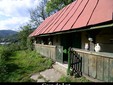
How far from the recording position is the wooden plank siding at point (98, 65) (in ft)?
24.3

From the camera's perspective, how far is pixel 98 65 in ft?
26.8

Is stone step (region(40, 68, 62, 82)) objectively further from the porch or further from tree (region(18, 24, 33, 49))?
tree (region(18, 24, 33, 49))

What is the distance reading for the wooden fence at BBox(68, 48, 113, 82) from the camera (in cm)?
740

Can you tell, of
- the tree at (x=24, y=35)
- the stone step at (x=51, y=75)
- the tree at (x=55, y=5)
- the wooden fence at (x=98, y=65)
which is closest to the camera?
the wooden fence at (x=98, y=65)

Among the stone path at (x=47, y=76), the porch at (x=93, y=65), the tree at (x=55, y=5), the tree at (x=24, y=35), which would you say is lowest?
the stone path at (x=47, y=76)

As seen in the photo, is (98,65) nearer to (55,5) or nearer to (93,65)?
(93,65)

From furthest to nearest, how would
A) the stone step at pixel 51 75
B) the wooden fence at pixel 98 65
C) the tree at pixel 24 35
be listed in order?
the tree at pixel 24 35 < the stone step at pixel 51 75 < the wooden fence at pixel 98 65

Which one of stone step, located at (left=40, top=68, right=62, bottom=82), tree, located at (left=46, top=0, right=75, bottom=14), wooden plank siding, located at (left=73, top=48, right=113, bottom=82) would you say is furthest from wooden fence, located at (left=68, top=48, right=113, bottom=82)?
tree, located at (left=46, top=0, right=75, bottom=14)

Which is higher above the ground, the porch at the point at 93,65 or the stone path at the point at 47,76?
the porch at the point at 93,65

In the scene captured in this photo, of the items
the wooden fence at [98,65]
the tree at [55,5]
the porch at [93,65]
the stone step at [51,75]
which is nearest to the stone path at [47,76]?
the stone step at [51,75]

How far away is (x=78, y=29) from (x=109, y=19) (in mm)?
2763

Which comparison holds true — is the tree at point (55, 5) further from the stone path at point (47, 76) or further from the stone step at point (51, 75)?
the stone path at point (47, 76)

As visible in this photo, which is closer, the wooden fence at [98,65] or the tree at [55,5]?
the wooden fence at [98,65]

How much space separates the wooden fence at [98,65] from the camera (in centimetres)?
740
